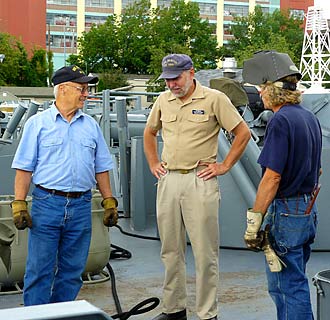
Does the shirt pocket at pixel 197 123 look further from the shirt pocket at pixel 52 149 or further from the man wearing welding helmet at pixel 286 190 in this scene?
the shirt pocket at pixel 52 149

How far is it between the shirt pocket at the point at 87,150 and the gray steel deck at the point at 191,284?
1.12m

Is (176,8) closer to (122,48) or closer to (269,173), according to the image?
(122,48)

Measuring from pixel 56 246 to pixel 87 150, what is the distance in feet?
1.90

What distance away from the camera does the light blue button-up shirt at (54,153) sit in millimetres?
4332

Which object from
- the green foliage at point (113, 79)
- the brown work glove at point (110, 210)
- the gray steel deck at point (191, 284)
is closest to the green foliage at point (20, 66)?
the green foliage at point (113, 79)

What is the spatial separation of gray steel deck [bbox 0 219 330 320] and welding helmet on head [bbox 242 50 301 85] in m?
1.63

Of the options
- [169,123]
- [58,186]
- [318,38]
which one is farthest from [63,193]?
[318,38]

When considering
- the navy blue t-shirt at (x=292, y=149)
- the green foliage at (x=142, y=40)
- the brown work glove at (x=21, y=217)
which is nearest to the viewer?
the navy blue t-shirt at (x=292, y=149)

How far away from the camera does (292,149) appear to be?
385cm


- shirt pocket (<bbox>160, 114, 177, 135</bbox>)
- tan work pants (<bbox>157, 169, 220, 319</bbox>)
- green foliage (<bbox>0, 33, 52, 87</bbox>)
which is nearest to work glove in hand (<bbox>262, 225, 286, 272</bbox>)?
tan work pants (<bbox>157, 169, 220, 319</bbox>)

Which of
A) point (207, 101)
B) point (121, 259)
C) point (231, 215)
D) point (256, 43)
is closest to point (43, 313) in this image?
point (207, 101)

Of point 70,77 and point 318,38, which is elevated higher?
point 318,38

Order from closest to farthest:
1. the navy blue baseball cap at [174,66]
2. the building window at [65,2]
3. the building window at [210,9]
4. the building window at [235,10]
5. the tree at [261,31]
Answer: the navy blue baseball cap at [174,66]
the tree at [261,31]
the building window at [65,2]
the building window at [210,9]
the building window at [235,10]

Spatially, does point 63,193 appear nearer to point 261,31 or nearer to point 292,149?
point 292,149
